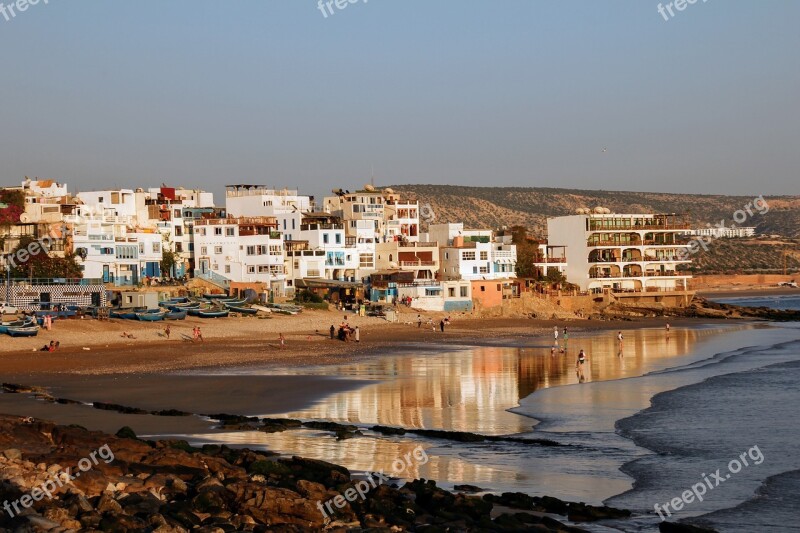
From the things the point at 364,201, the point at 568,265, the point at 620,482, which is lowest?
the point at 620,482

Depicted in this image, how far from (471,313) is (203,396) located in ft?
132

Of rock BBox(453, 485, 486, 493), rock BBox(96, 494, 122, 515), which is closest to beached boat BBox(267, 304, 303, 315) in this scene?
rock BBox(453, 485, 486, 493)

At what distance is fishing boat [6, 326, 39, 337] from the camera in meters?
44.0

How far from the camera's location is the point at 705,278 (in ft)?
502

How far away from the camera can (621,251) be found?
87.5 meters

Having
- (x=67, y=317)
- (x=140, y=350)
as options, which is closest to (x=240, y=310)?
(x=67, y=317)

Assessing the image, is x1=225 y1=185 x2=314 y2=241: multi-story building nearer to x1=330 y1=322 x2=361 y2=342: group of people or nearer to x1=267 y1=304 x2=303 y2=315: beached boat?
x1=267 y1=304 x2=303 y2=315: beached boat

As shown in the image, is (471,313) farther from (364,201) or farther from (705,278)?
(705,278)

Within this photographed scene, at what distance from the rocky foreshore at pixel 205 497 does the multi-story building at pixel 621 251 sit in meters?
68.6

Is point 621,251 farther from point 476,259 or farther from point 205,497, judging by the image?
point 205,497

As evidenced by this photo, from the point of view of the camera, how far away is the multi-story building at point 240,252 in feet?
225

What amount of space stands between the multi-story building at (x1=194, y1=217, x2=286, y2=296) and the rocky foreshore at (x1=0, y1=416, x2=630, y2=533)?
159 ft

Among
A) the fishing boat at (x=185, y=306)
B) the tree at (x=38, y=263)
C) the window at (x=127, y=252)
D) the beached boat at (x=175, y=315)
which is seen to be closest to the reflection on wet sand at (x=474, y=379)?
the beached boat at (x=175, y=315)

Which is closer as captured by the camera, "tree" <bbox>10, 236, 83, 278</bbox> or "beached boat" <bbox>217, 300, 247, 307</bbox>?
"tree" <bbox>10, 236, 83, 278</bbox>
